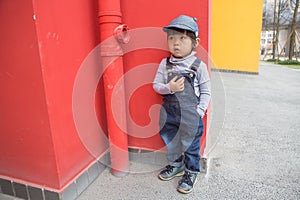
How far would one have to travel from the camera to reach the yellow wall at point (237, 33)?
6.61 m

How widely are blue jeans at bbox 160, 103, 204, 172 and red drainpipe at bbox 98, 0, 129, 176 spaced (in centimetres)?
32

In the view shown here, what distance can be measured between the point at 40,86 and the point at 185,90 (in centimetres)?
85

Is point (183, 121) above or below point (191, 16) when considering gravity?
below

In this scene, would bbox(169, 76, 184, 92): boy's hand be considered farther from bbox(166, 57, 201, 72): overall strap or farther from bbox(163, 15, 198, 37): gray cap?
bbox(163, 15, 198, 37): gray cap

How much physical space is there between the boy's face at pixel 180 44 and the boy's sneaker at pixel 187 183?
829mm

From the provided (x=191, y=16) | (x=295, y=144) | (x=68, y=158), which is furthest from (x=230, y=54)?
(x=68, y=158)

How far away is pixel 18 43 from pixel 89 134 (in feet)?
2.39

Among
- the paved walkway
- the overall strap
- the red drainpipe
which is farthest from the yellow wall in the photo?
the red drainpipe

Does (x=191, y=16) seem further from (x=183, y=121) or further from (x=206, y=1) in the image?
(x=183, y=121)

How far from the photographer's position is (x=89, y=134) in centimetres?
153

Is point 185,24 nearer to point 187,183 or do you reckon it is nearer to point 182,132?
point 182,132

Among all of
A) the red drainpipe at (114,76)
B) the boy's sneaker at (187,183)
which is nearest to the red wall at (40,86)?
the red drainpipe at (114,76)

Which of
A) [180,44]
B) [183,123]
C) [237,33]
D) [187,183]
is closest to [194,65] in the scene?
[180,44]

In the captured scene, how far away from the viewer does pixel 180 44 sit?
4.43ft
